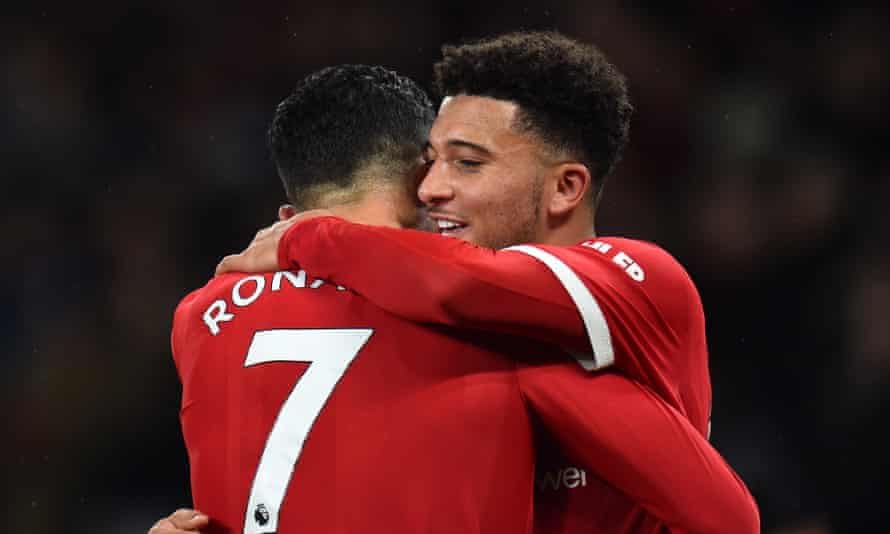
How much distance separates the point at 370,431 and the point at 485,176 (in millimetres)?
612

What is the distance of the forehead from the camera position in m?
2.25

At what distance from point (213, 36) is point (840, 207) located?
2.70 m

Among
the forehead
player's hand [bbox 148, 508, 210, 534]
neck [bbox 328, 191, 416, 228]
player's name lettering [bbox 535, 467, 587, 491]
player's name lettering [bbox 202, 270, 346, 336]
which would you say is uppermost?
the forehead

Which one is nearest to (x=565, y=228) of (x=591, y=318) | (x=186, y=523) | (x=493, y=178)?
(x=493, y=178)

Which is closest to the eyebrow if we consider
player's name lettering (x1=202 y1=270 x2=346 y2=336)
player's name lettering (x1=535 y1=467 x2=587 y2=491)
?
player's name lettering (x1=202 y1=270 x2=346 y2=336)

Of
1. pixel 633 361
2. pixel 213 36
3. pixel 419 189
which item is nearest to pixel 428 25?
pixel 213 36

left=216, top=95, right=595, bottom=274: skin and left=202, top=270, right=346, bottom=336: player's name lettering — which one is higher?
left=216, top=95, right=595, bottom=274: skin

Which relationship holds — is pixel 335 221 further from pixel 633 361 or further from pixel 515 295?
pixel 633 361

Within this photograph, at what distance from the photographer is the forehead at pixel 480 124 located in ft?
7.38

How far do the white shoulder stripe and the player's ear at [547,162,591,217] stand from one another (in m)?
0.44

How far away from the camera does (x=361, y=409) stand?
6.22 ft

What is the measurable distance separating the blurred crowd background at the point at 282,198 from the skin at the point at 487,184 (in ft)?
7.76

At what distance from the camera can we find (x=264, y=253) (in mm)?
2078

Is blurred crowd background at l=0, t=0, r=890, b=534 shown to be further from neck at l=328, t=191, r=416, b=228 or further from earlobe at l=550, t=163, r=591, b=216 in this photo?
neck at l=328, t=191, r=416, b=228
